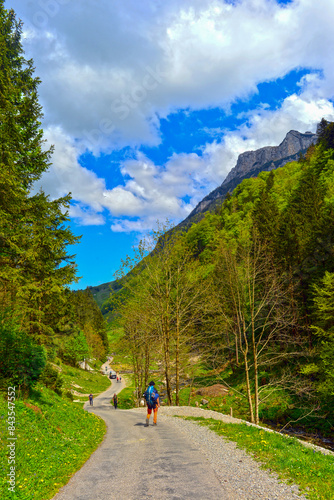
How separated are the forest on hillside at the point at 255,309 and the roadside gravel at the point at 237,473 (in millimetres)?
6737

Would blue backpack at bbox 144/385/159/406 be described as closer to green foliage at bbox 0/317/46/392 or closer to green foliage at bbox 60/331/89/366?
green foliage at bbox 0/317/46/392

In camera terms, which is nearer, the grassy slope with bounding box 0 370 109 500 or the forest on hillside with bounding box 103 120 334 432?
the grassy slope with bounding box 0 370 109 500

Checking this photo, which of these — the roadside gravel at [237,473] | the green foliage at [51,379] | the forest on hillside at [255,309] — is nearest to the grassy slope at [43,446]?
the roadside gravel at [237,473]

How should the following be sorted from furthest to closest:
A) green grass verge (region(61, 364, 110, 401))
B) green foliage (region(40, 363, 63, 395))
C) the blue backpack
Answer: green grass verge (region(61, 364, 110, 401)) < green foliage (region(40, 363, 63, 395)) < the blue backpack

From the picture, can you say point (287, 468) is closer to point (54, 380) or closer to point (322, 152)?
point (54, 380)

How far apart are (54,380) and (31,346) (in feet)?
23.7

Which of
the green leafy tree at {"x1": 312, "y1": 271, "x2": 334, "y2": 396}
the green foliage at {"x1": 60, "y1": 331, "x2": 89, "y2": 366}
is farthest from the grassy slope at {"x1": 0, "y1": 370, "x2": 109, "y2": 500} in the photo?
the green foliage at {"x1": 60, "y1": 331, "x2": 89, "y2": 366}

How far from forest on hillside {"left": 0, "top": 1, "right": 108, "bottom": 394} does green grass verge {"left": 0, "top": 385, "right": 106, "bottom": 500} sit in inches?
54.7

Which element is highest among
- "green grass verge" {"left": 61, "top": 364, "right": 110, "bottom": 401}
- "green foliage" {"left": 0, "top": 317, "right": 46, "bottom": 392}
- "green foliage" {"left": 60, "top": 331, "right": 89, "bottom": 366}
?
"green foliage" {"left": 0, "top": 317, "right": 46, "bottom": 392}

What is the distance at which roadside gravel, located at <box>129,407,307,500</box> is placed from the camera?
5.41 meters

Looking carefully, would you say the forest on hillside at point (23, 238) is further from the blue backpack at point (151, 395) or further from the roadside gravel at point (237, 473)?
the roadside gravel at point (237, 473)

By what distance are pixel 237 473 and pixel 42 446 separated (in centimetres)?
583

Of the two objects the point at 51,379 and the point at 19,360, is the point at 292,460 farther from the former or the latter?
the point at 51,379

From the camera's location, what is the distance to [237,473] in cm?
658
